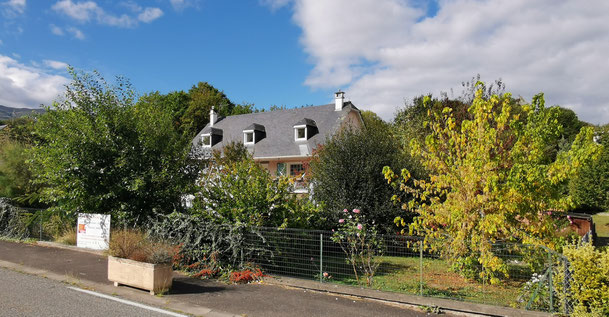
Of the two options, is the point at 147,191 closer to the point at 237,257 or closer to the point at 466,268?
the point at 237,257

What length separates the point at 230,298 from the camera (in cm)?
714

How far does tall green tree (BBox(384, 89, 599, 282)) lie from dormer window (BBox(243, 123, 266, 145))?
23165 millimetres

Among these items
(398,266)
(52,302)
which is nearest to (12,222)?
(52,302)

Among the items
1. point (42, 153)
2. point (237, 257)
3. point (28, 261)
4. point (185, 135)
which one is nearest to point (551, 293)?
point (237, 257)

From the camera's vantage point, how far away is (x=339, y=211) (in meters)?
13.2

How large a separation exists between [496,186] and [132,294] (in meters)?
6.91

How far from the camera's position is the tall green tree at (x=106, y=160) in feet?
37.0

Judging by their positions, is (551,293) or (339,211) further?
(339,211)

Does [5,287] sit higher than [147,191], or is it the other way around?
[147,191]

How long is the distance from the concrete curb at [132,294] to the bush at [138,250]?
0.61 meters

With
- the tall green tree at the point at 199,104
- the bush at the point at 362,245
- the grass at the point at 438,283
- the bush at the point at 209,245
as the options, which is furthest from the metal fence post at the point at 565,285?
the tall green tree at the point at 199,104

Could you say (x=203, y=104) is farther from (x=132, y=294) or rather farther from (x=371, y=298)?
(x=371, y=298)

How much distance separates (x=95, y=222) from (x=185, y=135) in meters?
3.68

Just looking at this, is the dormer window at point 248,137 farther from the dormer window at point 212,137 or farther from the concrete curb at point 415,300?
the concrete curb at point 415,300
